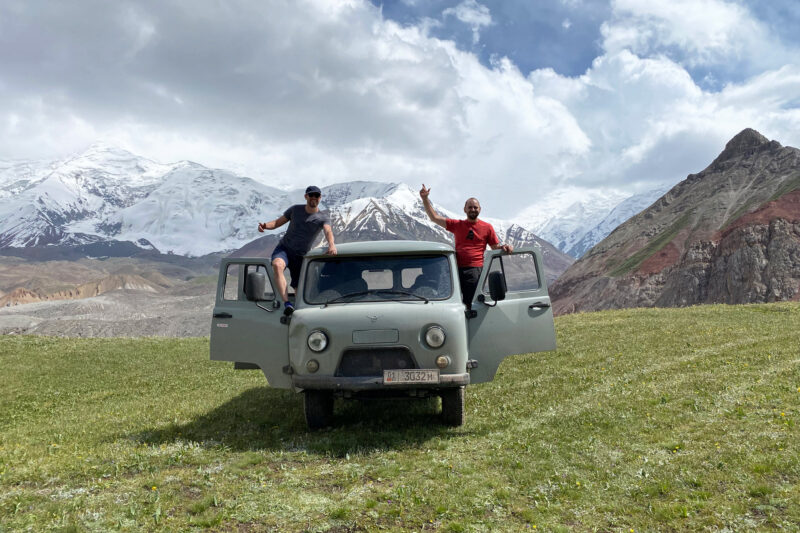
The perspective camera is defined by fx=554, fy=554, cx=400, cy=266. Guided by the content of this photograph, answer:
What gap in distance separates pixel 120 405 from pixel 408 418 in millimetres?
7823

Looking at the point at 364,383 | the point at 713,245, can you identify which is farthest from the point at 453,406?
the point at 713,245

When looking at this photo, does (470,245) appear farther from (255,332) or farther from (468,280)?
(255,332)

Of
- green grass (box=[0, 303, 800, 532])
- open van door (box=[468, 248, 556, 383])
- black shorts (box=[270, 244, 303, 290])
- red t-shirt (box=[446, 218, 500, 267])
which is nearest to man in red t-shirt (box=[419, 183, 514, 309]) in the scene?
red t-shirt (box=[446, 218, 500, 267])

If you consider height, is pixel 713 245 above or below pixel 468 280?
above

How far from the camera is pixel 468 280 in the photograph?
10.1m

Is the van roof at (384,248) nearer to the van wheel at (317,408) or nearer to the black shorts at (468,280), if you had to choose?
the black shorts at (468,280)

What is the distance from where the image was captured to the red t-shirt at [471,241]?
401 inches

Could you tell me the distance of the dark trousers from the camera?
10.1 m

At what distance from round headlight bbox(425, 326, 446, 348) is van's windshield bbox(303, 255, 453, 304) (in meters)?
0.96

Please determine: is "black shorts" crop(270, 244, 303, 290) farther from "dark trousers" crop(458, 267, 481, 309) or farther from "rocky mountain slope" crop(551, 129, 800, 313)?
"rocky mountain slope" crop(551, 129, 800, 313)

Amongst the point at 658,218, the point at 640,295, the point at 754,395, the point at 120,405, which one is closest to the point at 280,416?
the point at 120,405

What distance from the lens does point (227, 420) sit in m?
10.7

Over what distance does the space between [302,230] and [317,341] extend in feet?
9.23

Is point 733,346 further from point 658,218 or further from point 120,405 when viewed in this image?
point 658,218
